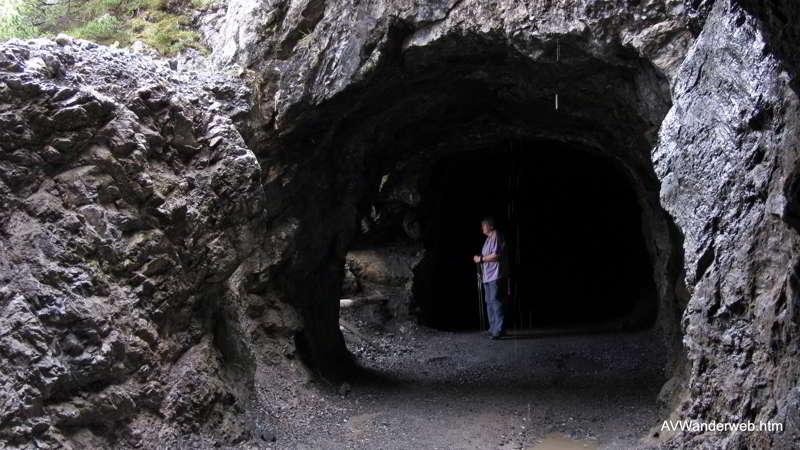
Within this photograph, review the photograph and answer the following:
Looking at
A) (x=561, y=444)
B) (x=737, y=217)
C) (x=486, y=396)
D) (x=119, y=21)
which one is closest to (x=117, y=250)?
(x=737, y=217)

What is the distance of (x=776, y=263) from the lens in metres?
4.46

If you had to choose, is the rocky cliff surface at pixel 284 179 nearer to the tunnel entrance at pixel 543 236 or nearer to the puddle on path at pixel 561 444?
the puddle on path at pixel 561 444

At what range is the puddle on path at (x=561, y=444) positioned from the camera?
6.93 meters

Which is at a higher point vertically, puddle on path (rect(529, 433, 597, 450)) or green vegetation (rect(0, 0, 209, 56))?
green vegetation (rect(0, 0, 209, 56))

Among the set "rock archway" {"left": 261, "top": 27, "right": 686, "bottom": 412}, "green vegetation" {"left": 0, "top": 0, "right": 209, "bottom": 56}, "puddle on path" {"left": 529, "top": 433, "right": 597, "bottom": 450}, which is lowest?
"puddle on path" {"left": 529, "top": 433, "right": 597, "bottom": 450}

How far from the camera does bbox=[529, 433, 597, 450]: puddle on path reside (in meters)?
6.93

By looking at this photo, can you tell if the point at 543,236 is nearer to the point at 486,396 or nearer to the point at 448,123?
the point at 448,123

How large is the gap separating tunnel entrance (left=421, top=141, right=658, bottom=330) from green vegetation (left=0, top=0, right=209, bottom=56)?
609 cm

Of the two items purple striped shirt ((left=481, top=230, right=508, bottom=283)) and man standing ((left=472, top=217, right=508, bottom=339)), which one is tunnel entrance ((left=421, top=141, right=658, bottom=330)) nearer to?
man standing ((left=472, top=217, right=508, bottom=339))

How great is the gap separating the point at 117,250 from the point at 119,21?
5524 mm

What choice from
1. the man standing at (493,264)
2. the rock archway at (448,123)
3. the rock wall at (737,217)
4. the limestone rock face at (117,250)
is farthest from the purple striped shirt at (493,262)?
the rock wall at (737,217)

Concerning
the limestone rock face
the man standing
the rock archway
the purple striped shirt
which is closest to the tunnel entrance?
the man standing

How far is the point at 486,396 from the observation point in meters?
8.91

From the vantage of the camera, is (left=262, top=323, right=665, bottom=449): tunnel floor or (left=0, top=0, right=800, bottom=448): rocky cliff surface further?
(left=262, top=323, right=665, bottom=449): tunnel floor
